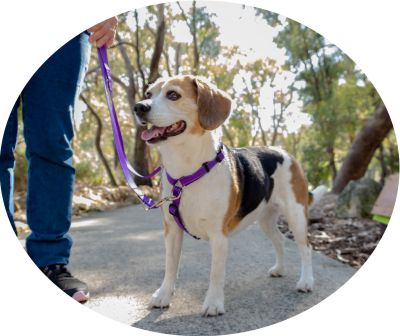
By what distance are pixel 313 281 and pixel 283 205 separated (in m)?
0.57

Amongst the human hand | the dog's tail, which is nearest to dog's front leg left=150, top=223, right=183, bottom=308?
the human hand

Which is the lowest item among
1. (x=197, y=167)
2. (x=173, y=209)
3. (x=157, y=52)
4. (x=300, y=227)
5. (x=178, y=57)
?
(x=300, y=227)

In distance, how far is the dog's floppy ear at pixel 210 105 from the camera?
7.95 ft

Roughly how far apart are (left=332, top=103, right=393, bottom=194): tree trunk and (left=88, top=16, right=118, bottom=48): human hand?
5.20 meters

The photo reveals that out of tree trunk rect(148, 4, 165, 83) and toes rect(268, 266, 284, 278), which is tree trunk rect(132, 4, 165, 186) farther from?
toes rect(268, 266, 284, 278)

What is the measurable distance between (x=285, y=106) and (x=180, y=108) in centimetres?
282

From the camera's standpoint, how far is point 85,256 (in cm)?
356

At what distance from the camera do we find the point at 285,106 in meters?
4.96

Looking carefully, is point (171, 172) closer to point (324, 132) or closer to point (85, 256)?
point (85, 256)

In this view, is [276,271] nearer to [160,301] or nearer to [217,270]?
[217,270]

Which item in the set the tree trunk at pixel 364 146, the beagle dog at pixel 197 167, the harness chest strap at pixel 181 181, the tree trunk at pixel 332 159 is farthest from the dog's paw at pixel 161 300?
the tree trunk at pixel 332 159

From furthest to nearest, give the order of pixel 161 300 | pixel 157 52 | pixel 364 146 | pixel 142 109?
pixel 364 146 → pixel 157 52 → pixel 161 300 → pixel 142 109

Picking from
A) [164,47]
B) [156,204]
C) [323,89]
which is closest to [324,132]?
[323,89]

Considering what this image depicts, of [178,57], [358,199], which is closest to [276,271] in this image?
[358,199]
